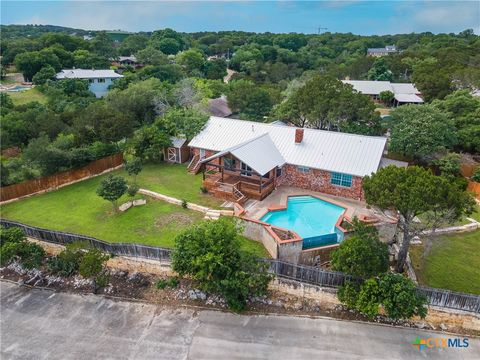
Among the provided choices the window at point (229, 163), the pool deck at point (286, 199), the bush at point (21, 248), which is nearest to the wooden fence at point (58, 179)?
the bush at point (21, 248)

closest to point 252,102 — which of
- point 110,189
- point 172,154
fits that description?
point 172,154

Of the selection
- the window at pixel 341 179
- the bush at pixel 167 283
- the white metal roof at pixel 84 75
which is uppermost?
the white metal roof at pixel 84 75

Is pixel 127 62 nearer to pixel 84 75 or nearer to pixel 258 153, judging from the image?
pixel 84 75

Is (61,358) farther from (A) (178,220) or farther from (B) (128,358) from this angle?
(A) (178,220)

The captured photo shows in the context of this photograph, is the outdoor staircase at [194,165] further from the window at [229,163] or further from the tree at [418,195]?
the tree at [418,195]

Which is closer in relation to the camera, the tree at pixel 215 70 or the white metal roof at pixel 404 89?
the white metal roof at pixel 404 89

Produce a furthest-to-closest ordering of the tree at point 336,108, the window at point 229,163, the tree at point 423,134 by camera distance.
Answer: the tree at point 336,108 → the tree at point 423,134 → the window at point 229,163

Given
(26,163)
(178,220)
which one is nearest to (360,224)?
(178,220)
